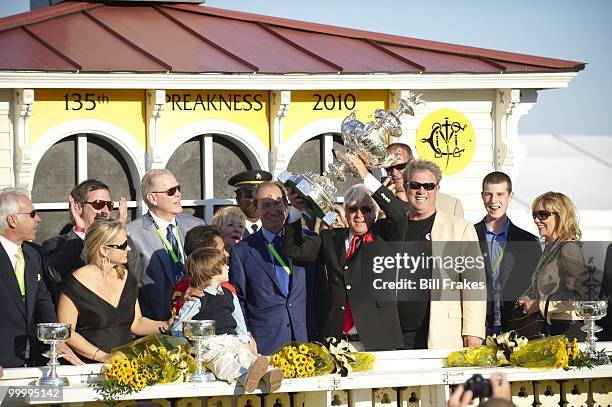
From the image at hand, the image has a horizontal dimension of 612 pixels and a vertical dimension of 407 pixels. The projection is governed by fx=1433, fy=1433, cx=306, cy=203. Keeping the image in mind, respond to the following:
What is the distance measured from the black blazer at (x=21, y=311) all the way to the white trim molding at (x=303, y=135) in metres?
4.61

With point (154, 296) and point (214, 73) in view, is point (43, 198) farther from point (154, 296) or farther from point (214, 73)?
point (154, 296)

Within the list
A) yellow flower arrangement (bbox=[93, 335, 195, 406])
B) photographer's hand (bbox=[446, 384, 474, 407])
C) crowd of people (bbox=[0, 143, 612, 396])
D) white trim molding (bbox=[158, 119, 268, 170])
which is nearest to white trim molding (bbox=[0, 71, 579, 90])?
white trim molding (bbox=[158, 119, 268, 170])

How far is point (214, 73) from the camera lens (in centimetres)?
1205

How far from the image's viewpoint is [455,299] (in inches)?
333

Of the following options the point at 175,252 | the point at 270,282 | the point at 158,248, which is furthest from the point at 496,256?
the point at 158,248

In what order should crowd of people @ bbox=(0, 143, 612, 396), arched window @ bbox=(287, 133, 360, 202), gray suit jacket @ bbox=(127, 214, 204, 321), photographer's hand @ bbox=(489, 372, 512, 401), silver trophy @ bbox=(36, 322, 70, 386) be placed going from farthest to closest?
arched window @ bbox=(287, 133, 360, 202) < gray suit jacket @ bbox=(127, 214, 204, 321) < crowd of people @ bbox=(0, 143, 612, 396) < silver trophy @ bbox=(36, 322, 70, 386) < photographer's hand @ bbox=(489, 372, 512, 401)

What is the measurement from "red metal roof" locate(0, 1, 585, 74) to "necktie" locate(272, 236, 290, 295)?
12.0ft

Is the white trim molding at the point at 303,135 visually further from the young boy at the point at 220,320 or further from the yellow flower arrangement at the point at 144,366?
the yellow flower arrangement at the point at 144,366

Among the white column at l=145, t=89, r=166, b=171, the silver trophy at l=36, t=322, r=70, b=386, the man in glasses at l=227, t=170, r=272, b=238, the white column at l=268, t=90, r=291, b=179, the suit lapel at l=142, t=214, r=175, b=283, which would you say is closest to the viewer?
the silver trophy at l=36, t=322, r=70, b=386

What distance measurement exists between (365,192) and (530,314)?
1299 mm

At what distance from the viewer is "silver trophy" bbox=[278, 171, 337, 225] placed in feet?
27.6

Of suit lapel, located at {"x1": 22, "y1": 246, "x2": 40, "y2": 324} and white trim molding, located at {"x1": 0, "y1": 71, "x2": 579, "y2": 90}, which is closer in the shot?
suit lapel, located at {"x1": 22, "y1": 246, "x2": 40, "y2": 324}

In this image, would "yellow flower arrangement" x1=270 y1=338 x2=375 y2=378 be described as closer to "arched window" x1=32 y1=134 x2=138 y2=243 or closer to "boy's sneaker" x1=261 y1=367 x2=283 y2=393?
"boy's sneaker" x1=261 y1=367 x2=283 y2=393

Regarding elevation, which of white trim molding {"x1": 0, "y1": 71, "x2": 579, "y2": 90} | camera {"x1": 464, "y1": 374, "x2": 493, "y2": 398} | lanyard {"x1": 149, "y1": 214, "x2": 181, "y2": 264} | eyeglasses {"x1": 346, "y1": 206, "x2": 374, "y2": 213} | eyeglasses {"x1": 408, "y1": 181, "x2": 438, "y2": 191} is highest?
white trim molding {"x1": 0, "y1": 71, "x2": 579, "y2": 90}
